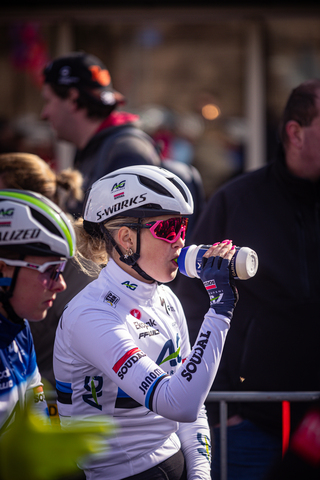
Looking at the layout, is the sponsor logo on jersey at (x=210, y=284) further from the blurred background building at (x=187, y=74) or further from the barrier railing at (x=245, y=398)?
the blurred background building at (x=187, y=74)

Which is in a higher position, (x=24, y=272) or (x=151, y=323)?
(x=24, y=272)

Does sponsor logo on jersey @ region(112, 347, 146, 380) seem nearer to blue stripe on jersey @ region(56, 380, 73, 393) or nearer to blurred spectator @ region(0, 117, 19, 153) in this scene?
blue stripe on jersey @ region(56, 380, 73, 393)

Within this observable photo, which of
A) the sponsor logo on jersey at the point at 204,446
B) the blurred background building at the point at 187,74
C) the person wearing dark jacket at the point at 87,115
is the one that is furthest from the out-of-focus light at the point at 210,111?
the sponsor logo on jersey at the point at 204,446

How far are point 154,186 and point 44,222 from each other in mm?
543

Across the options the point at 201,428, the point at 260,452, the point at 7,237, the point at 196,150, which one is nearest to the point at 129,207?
the point at 7,237

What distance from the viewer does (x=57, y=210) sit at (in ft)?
7.39

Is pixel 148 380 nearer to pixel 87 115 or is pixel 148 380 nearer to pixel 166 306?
pixel 166 306

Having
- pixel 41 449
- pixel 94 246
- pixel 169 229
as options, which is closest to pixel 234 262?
pixel 169 229

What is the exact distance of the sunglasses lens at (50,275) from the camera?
85.0 inches

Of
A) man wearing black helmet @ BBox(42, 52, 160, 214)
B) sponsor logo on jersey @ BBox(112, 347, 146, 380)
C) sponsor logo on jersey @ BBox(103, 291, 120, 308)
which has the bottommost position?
sponsor logo on jersey @ BBox(112, 347, 146, 380)

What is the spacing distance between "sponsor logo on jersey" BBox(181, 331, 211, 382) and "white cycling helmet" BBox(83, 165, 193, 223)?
24.2 inches

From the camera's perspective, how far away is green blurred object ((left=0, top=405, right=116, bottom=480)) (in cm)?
85

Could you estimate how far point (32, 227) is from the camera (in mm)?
2100

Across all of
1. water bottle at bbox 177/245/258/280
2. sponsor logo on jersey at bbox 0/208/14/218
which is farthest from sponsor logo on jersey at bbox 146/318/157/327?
sponsor logo on jersey at bbox 0/208/14/218
